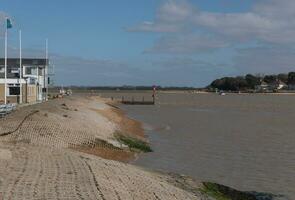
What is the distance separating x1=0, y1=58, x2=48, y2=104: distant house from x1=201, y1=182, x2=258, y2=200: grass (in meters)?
42.5

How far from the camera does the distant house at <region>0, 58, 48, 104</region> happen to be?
64562 millimetres

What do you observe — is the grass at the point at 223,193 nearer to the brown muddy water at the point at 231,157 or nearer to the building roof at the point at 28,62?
the brown muddy water at the point at 231,157

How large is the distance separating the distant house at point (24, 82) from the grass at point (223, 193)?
1673 inches

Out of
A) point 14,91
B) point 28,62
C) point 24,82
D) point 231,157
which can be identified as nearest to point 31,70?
point 28,62

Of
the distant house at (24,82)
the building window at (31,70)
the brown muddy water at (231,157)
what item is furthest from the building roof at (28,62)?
the brown muddy water at (231,157)

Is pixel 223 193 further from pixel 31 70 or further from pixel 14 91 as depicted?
pixel 31 70

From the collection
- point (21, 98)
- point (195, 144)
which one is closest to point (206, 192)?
point (195, 144)

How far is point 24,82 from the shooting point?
66125 millimetres

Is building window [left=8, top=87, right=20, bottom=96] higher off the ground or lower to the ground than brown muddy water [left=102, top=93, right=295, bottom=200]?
higher

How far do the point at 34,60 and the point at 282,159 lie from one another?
64.5 metres

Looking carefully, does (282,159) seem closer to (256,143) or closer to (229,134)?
(256,143)

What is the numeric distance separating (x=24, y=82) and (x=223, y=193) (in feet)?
162

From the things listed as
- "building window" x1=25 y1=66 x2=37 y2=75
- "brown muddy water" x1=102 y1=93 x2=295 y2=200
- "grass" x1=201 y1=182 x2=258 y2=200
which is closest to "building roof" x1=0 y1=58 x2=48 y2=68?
"building window" x1=25 y1=66 x2=37 y2=75

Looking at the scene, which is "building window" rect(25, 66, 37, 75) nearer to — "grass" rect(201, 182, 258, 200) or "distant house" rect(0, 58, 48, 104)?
"distant house" rect(0, 58, 48, 104)
